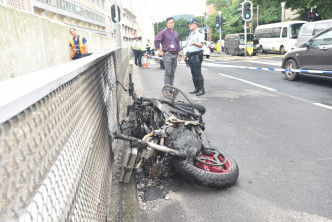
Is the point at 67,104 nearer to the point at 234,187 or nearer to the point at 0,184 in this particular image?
the point at 0,184

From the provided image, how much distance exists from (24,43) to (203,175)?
3.91m

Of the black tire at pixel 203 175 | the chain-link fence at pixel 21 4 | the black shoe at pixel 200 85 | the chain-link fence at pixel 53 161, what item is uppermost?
the chain-link fence at pixel 21 4

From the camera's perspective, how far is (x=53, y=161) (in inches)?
48.7

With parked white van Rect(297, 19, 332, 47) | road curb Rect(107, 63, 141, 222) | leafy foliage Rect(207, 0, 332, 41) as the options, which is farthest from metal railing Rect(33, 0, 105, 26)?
leafy foliage Rect(207, 0, 332, 41)

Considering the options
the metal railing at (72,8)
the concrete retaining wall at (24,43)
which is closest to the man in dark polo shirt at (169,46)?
the concrete retaining wall at (24,43)

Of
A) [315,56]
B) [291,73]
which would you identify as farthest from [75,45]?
[315,56]

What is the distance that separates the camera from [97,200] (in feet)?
6.97

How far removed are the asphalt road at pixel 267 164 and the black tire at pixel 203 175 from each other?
4.3 inches

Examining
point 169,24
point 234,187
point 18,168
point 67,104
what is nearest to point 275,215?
point 234,187

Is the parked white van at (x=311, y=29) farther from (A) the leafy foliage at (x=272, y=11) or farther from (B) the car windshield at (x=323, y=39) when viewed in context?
(A) the leafy foliage at (x=272, y=11)

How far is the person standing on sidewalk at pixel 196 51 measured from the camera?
286 inches

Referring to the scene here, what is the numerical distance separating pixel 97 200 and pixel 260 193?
5.34 ft

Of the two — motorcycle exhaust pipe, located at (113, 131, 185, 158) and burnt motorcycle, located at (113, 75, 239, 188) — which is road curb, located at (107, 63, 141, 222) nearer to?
burnt motorcycle, located at (113, 75, 239, 188)

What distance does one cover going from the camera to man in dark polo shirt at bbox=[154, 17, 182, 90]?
703 cm
